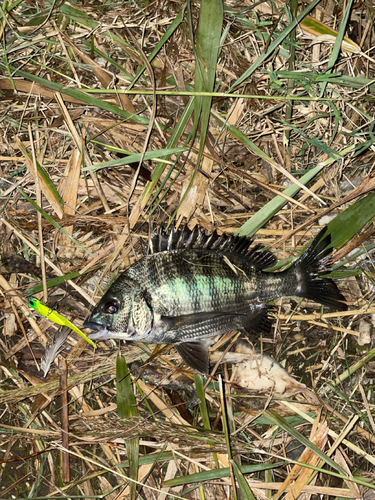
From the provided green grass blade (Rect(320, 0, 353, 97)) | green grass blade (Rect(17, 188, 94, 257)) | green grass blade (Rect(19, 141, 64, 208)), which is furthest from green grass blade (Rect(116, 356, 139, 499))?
green grass blade (Rect(320, 0, 353, 97))

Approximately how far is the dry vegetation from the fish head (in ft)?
1.25

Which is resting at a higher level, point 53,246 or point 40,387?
point 53,246

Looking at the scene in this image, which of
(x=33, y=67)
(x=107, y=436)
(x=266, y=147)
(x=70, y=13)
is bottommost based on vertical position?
(x=107, y=436)

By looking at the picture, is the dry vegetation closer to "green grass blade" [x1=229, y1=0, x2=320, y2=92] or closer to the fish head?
"green grass blade" [x1=229, y1=0, x2=320, y2=92]

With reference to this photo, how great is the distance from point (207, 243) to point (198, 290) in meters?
0.35

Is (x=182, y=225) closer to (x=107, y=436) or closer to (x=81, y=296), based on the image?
(x=81, y=296)

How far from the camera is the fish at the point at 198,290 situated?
119 inches

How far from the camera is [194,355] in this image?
3.18 metres

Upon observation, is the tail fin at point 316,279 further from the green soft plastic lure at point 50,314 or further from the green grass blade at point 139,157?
the green soft plastic lure at point 50,314

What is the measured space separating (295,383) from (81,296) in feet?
5.65

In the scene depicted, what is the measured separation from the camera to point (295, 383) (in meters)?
3.29

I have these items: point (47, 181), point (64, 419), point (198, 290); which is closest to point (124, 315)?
point (198, 290)

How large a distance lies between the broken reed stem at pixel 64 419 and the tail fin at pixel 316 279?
182 cm

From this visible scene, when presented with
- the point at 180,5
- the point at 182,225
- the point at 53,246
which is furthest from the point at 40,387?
the point at 180,5
